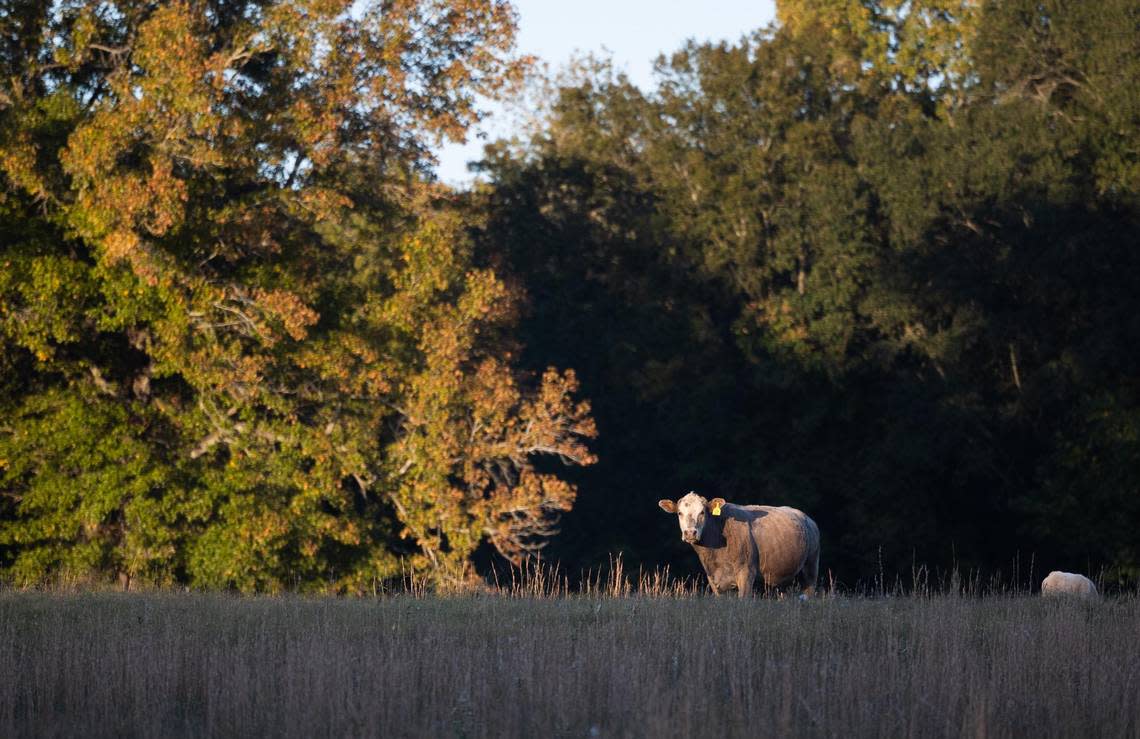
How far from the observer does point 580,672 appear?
30.7ft

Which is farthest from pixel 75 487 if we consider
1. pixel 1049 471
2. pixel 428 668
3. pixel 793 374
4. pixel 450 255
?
pixel 1049 471

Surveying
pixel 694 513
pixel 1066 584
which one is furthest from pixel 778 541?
pixel 1066 584

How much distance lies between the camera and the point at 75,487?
23.3 m

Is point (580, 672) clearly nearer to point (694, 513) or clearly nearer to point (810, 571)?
point (694, 513)

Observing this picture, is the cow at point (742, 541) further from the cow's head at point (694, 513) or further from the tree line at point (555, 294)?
the tree line at point (555, 294)

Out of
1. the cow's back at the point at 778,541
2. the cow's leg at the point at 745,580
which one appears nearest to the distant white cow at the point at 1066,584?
the cow's back at the point at 778,541

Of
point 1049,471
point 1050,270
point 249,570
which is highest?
point 1050,270

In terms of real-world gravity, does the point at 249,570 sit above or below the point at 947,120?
below

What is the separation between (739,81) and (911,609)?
85.9ft

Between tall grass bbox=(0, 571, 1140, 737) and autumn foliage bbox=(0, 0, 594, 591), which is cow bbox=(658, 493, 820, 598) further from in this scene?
autumn foliage bbox=(0, 0, 594, 591)

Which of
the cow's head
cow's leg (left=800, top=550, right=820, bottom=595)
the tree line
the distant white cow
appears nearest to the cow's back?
cow's leg (left=800, top=550, right=820, bottom=595)

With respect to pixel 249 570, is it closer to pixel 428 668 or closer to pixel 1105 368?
pixel 428 668

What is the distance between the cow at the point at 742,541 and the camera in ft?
54.5

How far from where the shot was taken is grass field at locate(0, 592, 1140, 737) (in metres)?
8.20
